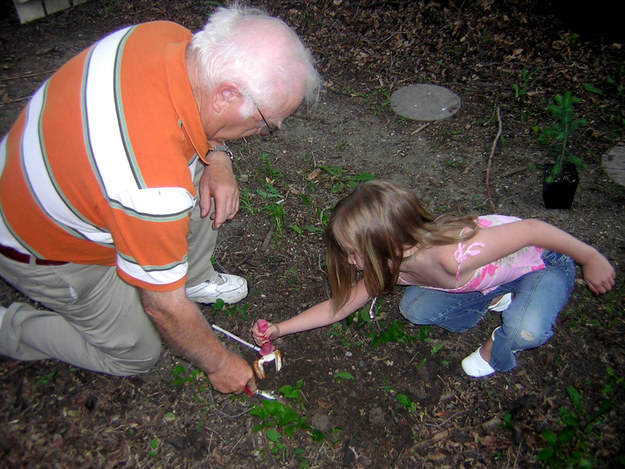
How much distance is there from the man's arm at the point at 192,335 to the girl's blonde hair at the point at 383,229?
65cm

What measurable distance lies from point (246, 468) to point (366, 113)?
3.01 metres

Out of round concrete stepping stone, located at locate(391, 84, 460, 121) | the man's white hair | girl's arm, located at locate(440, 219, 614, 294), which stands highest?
the man's white hair

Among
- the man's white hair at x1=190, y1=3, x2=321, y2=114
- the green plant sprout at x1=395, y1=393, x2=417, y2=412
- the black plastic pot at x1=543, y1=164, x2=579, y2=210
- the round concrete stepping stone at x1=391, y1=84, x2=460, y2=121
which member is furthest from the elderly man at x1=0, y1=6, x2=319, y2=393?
the round concrete stepping stone at x1=391, y1=84, x2=460, y2=121

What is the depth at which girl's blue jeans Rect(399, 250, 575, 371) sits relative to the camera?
84.1 inches

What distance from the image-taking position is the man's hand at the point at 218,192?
7.63 ft

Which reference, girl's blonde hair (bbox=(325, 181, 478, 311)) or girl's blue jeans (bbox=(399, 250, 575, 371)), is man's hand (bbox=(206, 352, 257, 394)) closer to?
girl's blonde hair (bbox=(325, 181, 478, 311))

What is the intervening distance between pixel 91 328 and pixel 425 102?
3211 millimetres

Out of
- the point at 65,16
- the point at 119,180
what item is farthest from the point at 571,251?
the point at 65,16

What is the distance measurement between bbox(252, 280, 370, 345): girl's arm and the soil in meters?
0.26

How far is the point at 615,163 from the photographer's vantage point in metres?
3.41

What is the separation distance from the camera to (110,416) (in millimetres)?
2258

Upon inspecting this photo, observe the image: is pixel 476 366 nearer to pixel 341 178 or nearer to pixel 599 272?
pixel 599 272

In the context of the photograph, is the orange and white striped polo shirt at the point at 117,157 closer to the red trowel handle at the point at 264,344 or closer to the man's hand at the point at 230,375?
the man's hand at the point at 230,375

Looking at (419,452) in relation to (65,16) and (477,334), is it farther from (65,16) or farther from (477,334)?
(65,16)
